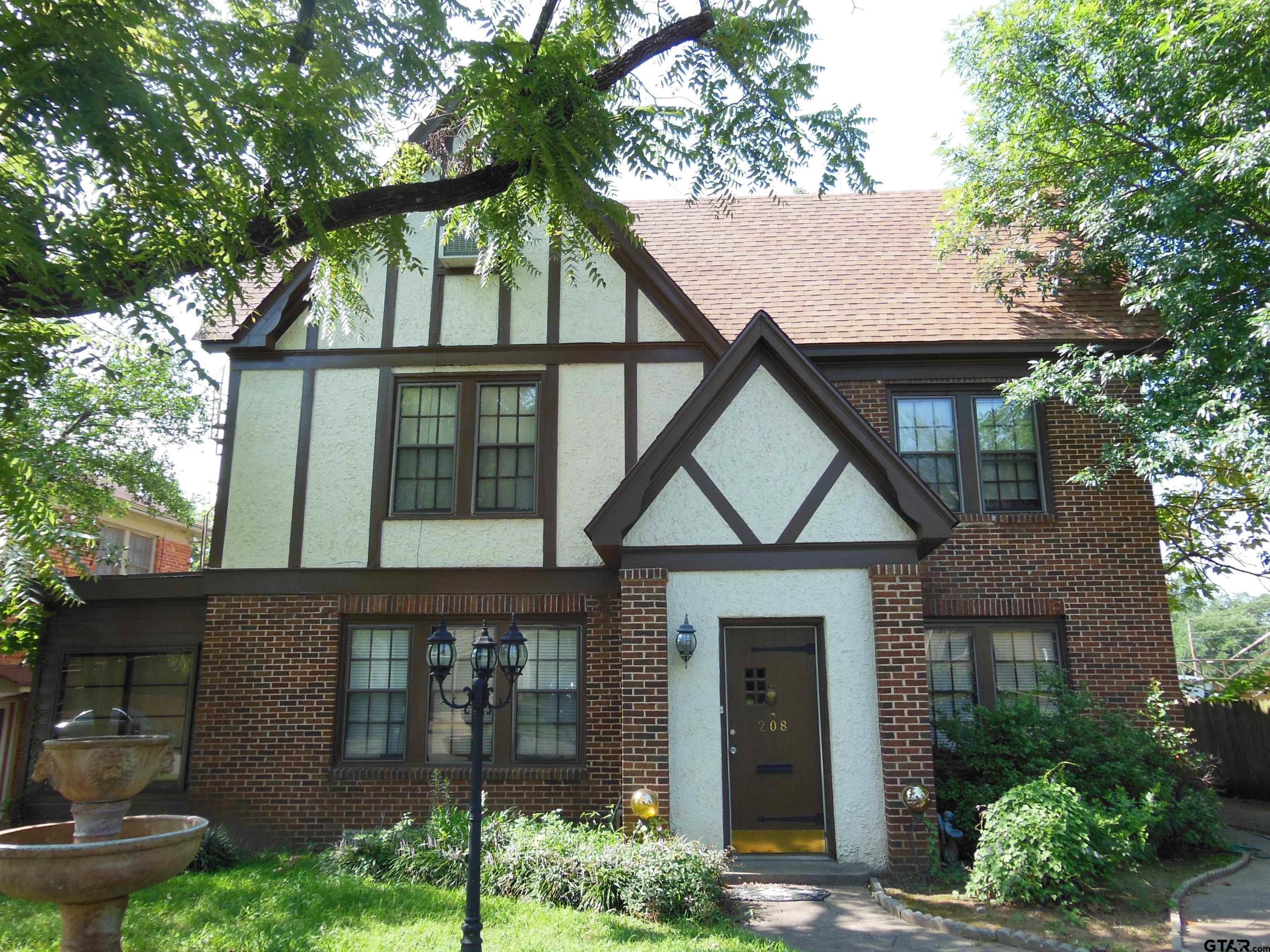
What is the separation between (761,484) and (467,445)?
4048 millimetres

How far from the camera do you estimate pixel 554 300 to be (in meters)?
11.7

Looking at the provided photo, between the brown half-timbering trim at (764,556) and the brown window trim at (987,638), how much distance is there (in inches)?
82.9

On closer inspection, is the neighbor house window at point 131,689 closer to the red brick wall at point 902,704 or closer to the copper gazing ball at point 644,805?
the copper gazing ball at point 644,805

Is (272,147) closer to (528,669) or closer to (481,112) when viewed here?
(481,112)

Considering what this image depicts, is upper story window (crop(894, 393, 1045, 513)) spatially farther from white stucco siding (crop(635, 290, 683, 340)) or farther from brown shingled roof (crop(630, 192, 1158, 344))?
white stucco siding (crop(635, 290, 683, 340))

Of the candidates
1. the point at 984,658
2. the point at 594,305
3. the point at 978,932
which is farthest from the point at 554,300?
the point at 978,932

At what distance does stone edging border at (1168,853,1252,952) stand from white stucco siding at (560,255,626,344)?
8.30 metres

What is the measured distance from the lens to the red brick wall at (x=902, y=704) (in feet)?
28.9

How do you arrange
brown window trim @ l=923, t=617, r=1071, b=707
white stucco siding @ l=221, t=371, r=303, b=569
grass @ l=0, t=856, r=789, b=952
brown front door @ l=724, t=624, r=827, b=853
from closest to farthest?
1. grass @ l=0, t=856, r=789, b=952
2. brown front door @ l=724, t=624, r=827, b=853
3. brown window trim @ l=923, t=617, r=1071, b=707
4. white stucco siding @ l=221, t=371, r=303, b=569

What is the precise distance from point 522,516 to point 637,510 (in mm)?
2278

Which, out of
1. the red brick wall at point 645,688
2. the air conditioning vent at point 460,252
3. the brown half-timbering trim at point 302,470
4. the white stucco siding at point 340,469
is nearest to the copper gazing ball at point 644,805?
the red brick wall at point 645,688

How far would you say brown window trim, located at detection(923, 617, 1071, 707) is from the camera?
10992mm

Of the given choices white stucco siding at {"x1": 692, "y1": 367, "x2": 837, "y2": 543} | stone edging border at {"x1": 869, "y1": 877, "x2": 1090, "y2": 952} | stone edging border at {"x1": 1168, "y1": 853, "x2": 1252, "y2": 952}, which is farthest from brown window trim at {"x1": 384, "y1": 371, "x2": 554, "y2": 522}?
stone edging border at {"x1": 1168, "y1": 853, "x2": 1252, "y2": 952}

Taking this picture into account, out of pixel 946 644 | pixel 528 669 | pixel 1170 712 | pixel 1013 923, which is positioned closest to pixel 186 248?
pixel 528 669
